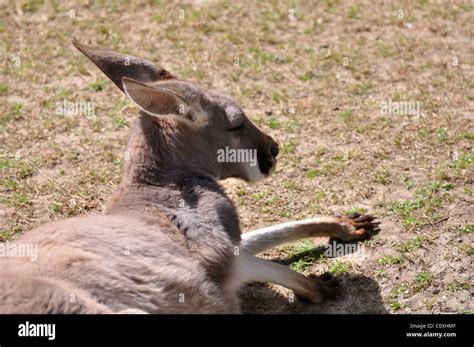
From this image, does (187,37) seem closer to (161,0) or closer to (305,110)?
(161,0)

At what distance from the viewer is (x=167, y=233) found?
5.13 metres

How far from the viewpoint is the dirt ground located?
5.90m

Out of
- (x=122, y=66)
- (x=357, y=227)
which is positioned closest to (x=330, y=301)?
(x=357, y=227)

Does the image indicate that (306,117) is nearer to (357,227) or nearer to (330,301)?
(357,227)

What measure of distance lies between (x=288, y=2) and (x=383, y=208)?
3982 mm

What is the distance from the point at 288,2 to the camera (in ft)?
31.4

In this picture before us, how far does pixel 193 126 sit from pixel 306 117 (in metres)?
2.35

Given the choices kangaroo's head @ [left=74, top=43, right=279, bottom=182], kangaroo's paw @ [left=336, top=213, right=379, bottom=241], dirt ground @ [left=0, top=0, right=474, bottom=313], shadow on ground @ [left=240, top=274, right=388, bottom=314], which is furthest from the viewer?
kangaroo's paw @ [left=336, top=213, right=379, bottom=241]

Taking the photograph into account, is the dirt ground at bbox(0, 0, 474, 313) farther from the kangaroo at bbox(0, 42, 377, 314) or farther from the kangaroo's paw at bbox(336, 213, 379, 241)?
the kangaroo at bbox(0, 42, 377, 314)

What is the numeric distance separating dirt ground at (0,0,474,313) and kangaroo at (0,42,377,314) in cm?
42

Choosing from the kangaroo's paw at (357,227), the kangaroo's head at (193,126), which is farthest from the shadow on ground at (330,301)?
the kangaroo's head at (193,126)

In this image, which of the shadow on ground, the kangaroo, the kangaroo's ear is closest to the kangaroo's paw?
the kangaroo
